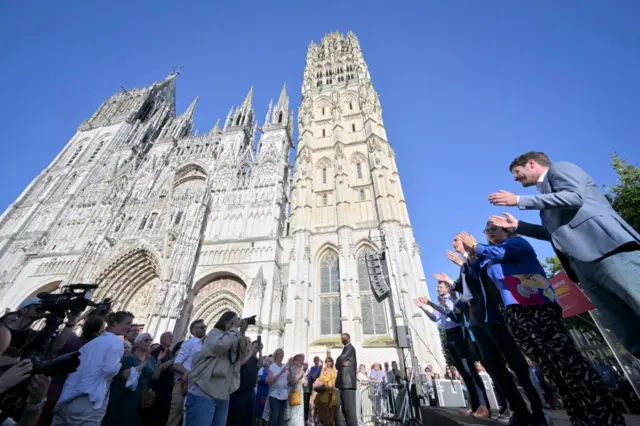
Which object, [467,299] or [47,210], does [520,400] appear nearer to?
[467,299]

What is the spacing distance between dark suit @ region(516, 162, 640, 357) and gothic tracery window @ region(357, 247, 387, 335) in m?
10.2

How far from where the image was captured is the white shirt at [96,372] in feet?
7.65

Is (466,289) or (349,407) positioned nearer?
(466,289)

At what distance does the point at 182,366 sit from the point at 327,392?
121 inches

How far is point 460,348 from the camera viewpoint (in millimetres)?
3697

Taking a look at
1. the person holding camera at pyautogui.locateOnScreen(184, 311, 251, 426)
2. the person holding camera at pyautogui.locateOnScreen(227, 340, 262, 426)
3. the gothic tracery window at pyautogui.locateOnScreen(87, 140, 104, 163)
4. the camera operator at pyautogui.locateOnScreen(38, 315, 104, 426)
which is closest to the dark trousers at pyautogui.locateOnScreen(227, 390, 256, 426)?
the person holding camera at pyautogui.locateOnScreen(227, 340, 262, 426)

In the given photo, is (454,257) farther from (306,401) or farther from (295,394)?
(306,401)

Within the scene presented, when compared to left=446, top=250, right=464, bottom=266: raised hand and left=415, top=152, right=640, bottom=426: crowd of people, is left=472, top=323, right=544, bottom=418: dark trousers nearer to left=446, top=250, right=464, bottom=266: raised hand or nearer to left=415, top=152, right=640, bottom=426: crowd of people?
left=415, top=152, right=640, bottom=426: crowd of people

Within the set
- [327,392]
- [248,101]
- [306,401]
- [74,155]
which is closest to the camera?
[327,392]

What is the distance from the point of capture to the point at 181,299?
1312 cm

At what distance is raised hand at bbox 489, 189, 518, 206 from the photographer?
5.99 ft

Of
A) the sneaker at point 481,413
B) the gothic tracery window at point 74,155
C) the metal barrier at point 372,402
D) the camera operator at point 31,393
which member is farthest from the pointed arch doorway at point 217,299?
the gothic tracery window at point 74,155

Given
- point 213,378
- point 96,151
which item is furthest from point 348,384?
point 96,151

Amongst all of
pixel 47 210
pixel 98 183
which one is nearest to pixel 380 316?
pixel 98 183
